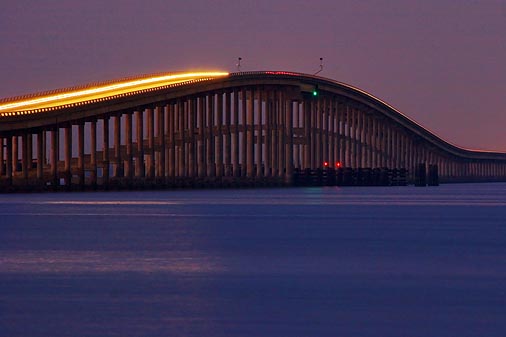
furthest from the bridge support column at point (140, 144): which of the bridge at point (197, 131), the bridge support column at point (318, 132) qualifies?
the bridge support column at point (318, 132)

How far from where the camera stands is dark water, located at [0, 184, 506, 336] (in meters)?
16.2

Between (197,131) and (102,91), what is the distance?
69.9 feet

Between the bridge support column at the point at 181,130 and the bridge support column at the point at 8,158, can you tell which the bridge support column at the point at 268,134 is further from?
the bridge support column at the point at 8,158

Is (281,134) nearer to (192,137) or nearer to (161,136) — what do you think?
(192,137)

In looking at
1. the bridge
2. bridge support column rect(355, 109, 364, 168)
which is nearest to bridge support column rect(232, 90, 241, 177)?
the bridge

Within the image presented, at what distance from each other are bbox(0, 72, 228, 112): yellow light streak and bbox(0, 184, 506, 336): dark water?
67937 mm

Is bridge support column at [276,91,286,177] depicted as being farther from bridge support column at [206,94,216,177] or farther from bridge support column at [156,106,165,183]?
bridge support column at [156,106,165,183]

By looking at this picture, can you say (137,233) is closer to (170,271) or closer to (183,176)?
(170,271)

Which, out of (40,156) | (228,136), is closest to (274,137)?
(228,136)

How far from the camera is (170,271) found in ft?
76.2

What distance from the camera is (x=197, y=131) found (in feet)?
449

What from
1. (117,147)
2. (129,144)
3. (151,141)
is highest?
(151,141)

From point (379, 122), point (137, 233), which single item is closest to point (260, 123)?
point (379, 122)

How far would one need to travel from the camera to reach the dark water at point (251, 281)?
16.2m
